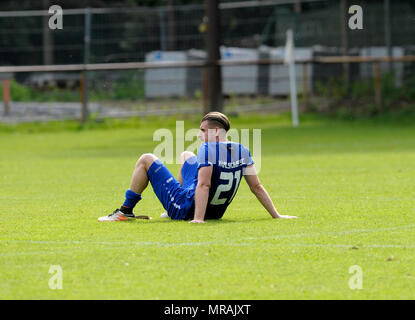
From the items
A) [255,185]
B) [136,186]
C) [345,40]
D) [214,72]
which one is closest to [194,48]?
[214,72]

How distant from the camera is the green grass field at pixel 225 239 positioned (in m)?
6.93

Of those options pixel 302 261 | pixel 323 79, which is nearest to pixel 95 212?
pixel 302 261

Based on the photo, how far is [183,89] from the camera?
33688 mm

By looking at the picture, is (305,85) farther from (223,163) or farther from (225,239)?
(225,239)

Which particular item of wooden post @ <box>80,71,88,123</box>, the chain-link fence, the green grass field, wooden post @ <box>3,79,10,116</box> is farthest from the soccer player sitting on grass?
wooden post @ <box>3,79,10,116</box>

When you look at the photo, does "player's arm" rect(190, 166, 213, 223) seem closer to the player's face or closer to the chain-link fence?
the player's face

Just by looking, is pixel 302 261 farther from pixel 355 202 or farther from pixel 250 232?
pixel 355 202

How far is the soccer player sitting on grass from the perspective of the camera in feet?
32.2

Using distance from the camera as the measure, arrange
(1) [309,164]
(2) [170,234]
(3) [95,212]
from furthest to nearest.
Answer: (1) [309,164]
(3) [95,212]
(2) [170,234]

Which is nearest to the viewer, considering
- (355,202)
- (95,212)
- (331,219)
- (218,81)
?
(331,219)

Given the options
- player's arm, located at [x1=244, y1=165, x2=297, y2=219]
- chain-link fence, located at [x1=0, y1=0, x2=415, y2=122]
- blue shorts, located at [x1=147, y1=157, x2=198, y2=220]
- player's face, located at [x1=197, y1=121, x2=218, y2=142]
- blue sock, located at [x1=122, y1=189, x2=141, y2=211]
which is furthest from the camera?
chain-link fence, located at [x1=0, y1=0, x2=415, y2=122]

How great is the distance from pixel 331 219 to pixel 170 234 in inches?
84.7

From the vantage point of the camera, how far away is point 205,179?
9.74 m

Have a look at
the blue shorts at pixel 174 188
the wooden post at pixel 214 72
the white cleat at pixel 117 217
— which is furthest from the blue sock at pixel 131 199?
the wooden post at pixel 214 72
